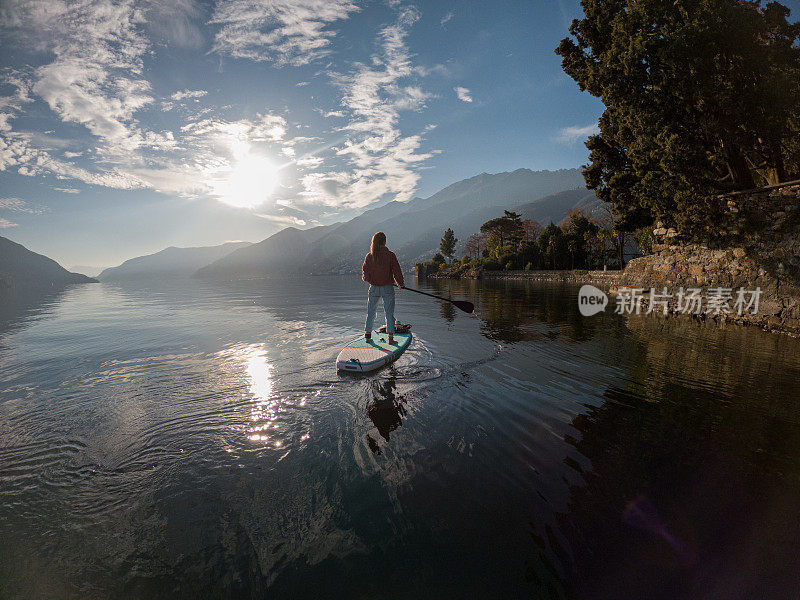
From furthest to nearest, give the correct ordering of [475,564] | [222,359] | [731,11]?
[731,11]
[222,359]
[475,564]

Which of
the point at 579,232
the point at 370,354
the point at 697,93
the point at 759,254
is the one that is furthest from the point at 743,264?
the point at 579,232

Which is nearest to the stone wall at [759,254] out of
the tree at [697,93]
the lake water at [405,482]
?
the tree at [697,93]

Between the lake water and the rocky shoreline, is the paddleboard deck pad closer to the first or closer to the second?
the lake water

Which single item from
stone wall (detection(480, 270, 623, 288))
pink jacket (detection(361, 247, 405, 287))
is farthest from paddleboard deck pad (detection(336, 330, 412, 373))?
stone wall (detection(480, 270, 623, 288))

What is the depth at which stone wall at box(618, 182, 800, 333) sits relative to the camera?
13.2 m

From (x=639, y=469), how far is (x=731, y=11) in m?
19.0

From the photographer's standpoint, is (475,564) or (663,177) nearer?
(475,564)

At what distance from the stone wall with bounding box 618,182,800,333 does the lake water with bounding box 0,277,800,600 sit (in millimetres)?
7731

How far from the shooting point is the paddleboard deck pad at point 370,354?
8096 mm

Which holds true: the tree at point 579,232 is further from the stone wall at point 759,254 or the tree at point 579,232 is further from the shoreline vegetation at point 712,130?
the stone wall at point 759,254

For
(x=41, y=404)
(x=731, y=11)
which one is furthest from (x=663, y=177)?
(x=41, y=404)

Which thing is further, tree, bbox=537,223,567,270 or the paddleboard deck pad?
tree, bbox=537,223,567,270

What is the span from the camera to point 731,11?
12.7 metres

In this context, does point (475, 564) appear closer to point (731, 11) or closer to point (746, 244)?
point (746, 244)
